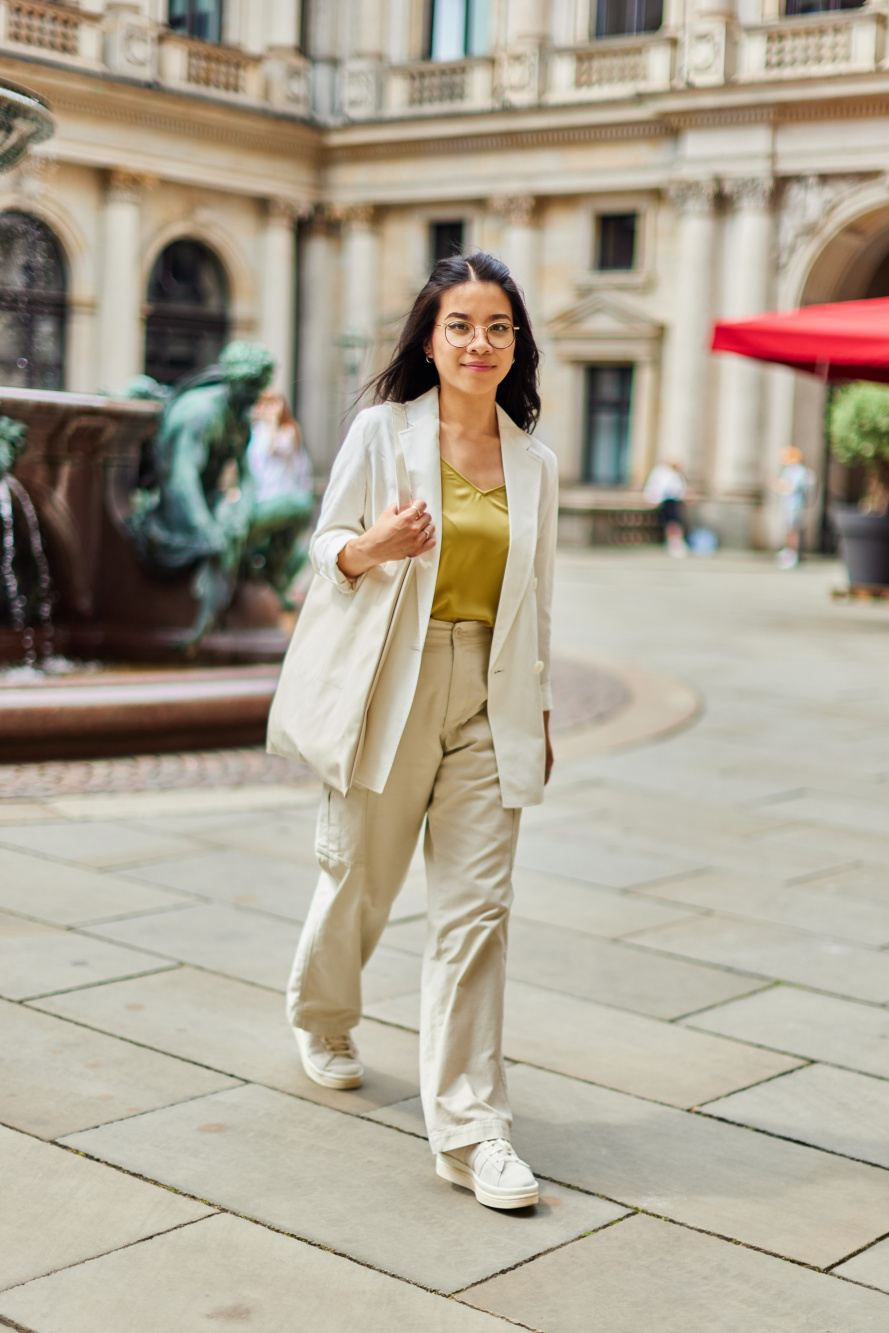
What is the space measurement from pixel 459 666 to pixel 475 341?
0.64 metres

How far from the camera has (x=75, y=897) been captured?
5281 mm

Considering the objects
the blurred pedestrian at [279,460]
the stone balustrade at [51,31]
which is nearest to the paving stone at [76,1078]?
the blurred pedestrian at [279,460]

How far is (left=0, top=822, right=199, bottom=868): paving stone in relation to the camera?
5.84 m

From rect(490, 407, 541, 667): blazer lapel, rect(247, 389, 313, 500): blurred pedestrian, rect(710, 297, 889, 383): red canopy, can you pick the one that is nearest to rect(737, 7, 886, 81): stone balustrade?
rect(247, 389, 313, 500): blurred pedestrian

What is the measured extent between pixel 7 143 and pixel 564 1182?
221 inches

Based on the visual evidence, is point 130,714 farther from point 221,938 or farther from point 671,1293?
point 671,1293

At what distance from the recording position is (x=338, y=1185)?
322 centimetres

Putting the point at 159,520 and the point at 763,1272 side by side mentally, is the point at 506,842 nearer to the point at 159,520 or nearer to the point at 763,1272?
the point at 763,1272

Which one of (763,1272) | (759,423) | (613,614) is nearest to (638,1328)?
(763,1272)

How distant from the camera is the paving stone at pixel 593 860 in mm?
5977

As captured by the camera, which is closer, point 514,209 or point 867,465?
point 867,465

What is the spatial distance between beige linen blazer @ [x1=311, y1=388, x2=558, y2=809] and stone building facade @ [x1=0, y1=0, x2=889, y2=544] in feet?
77.8

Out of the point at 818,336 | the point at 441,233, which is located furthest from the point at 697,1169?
the point at 441,233

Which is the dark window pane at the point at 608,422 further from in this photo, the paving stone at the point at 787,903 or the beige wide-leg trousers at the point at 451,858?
the beige wide-leg trousers at the point at 451,858
